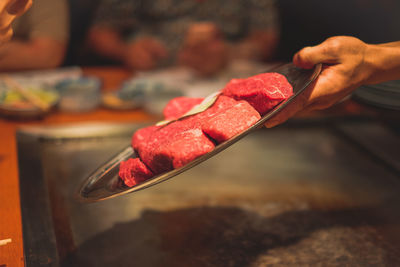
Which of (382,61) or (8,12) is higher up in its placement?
(8,12)

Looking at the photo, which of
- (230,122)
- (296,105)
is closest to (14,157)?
(230,122)

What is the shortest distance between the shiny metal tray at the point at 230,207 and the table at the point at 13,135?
5 cm

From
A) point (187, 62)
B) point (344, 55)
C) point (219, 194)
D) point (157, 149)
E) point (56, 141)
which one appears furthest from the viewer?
point (187, 62)

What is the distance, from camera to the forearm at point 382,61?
1311 millimetres

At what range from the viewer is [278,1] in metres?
4.65

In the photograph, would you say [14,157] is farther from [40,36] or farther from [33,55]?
[40,36]

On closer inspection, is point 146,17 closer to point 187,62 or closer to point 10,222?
point 187,62

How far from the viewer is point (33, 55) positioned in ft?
9.96

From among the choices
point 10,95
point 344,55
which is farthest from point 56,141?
point 344,55

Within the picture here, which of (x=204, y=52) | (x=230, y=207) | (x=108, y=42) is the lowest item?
(x=230, y=207)

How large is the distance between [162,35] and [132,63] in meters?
0.60

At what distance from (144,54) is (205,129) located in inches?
95.8

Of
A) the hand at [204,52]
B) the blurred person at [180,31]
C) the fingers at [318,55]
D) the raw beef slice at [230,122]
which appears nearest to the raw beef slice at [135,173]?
the raw beef slice at [230,122]

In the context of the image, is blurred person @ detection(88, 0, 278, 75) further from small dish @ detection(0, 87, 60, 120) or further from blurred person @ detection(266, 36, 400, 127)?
blurred person @ detection(266, 36, 400, 127)
